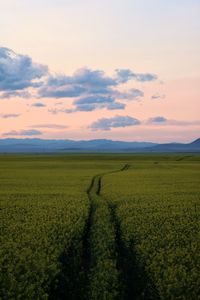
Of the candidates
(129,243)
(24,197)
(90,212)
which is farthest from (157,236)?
(24,197)

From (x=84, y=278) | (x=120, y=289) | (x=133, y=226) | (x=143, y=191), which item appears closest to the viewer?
(x=120, y=289)

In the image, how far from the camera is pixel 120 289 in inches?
617

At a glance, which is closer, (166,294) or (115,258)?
(166,294)

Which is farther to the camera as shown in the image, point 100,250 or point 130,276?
point 100,250

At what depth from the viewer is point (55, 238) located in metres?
22.1

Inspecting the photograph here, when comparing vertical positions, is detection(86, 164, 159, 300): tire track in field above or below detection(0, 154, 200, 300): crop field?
below

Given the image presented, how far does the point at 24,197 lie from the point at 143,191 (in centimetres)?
1332

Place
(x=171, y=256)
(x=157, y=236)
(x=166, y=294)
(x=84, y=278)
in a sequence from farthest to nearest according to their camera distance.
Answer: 1. (x=157, y=236)
2. (x=171, y=256)
3. (x=84, y=278)
4. (x=166, y=294)

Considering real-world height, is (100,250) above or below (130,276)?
above

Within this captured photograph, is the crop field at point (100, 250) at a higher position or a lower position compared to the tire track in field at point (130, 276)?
higher

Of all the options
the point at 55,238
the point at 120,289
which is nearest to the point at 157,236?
the point at 55,238

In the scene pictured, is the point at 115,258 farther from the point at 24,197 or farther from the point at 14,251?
the point at 24,197

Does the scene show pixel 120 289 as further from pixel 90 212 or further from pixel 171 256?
pixel 90 212

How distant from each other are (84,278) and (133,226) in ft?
29.3
